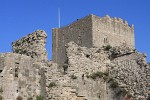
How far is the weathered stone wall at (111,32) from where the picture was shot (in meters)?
46.5

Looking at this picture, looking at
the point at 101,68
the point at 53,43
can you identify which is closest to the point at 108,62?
the point at 101,68

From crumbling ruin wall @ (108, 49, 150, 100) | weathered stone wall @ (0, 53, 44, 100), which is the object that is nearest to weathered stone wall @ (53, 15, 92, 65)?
weathered stone wall @ (0, 53, 44, 100)

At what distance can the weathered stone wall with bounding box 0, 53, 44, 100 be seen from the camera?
942 inches

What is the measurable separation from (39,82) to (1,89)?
2329mm

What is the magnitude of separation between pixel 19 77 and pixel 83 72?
A: 3.41 meters

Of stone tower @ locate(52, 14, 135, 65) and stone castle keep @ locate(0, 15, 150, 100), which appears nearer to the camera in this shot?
stone castle keep @ locate(0, 15, 150, 100)

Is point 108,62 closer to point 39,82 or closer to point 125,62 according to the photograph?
point 125,62

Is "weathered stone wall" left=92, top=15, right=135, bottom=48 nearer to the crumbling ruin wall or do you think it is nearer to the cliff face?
the cliff face

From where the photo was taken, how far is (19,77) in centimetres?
2453

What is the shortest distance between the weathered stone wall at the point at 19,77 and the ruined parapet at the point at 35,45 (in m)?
0.89

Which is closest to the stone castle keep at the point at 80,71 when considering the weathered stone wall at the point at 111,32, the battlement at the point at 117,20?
the weathered stone wall at the point at 111,32

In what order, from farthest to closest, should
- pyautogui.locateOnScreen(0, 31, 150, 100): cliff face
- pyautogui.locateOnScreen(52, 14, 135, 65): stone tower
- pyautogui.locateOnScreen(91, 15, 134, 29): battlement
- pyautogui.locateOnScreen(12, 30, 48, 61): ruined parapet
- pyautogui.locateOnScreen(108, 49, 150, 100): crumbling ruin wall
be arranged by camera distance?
pyautogui.locateOnScreen(91, 15, 134, 29): battlement
pyautogui.locateOnScreen(52, 14, 135, 65): stone tower
pyautogui.locateOnScreen(12, 30, 48, 61): ruined parapet
pyautogui.locateOnScreen(0, 31, 150, 100): cliff face
pyautogui.locateOnScreen(108, 49, 150, 100): crumbling ruin wall

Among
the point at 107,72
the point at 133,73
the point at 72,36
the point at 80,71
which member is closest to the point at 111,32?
the point at 72,36

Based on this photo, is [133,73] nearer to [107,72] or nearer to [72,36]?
[107,72]
